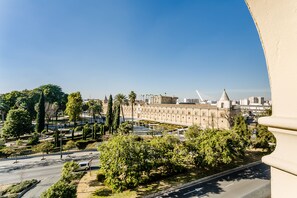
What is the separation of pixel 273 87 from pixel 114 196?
15.4 m

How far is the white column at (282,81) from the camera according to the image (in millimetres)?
1235

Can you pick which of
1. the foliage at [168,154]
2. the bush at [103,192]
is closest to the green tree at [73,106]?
the foliage at [168,154]

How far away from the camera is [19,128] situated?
112ft

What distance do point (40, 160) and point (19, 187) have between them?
8.58 meters

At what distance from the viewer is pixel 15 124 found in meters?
33.7

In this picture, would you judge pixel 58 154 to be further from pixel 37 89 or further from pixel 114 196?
pixel 37 89

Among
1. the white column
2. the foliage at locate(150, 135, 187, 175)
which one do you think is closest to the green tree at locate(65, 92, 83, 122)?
the foliage at locate(150, 135, 187, 175)

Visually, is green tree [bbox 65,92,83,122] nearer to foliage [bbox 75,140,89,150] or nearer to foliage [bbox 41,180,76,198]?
foliage [bbox 75,140,89,150]

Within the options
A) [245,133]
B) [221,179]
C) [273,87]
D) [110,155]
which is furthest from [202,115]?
[273,87]

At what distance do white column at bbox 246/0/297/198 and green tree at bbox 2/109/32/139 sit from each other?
133 ft

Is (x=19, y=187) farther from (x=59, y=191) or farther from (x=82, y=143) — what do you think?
(x=82, y=143)

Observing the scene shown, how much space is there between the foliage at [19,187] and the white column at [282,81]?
65.8 feet

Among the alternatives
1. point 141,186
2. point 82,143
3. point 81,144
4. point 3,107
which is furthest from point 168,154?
point 3,107

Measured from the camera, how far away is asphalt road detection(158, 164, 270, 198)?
48.2ft
